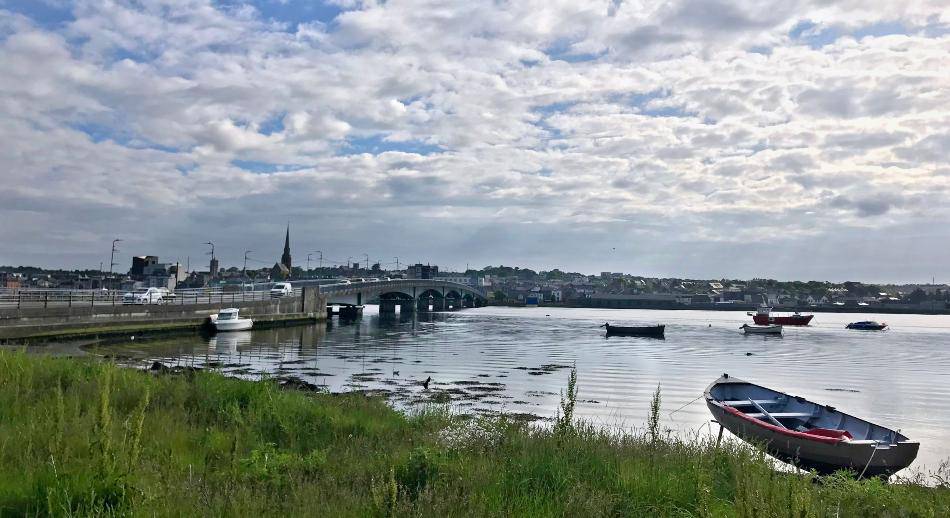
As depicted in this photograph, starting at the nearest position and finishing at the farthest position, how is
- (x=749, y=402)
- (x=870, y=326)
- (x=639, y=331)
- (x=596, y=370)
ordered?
(x=749, y=402) < (x=596, y=370) < (x=639, y=331) < (x=870, y=326)

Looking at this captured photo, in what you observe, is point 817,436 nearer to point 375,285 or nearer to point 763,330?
point 763,330

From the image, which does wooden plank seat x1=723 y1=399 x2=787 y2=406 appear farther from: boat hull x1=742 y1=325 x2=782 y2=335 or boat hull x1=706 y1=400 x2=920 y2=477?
boat hull x1=742 y1=325 x2=782 y2=335

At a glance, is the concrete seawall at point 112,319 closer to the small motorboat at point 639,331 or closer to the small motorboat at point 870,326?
the small motorboat at point 639,331

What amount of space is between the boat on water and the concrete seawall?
137 ft

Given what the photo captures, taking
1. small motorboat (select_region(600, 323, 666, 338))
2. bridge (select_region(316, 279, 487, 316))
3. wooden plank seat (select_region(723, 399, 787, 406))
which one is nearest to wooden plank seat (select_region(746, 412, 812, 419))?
→ wooden plank seat (select_region(723, 399, 787, 406))

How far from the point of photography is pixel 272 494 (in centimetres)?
731

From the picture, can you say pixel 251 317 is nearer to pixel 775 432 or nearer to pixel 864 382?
pixel 864 382

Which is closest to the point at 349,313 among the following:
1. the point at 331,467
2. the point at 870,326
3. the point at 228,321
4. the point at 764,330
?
the point at 228,321

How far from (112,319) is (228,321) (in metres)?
13.2

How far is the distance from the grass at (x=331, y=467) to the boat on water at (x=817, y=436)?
2.18 meters

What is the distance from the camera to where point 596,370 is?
138 feet

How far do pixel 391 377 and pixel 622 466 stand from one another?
25983 mm

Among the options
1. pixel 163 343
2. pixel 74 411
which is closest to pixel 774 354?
pixel 163 343

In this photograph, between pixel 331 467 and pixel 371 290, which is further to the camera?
pixel 371 290
